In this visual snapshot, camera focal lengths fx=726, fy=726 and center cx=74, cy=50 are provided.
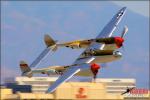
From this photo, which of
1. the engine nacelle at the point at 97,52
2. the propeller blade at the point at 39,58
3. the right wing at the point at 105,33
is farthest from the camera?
the propeller blade at the point at 39,58

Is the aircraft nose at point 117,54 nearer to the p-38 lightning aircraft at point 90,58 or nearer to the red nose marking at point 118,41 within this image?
the p-38 lightning aircraft at point 90,58

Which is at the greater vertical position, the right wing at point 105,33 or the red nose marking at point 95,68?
the right wing at point 105,33

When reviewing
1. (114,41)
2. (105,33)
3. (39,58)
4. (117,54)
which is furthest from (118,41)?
(39,58)

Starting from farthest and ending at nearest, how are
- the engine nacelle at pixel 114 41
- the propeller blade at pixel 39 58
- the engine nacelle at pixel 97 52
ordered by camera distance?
the engine nacelle at pixel 114 41
the propeller blade at pixel 39 58
the engine nacelle at pixel 97 52

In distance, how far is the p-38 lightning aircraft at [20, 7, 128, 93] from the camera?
146 m

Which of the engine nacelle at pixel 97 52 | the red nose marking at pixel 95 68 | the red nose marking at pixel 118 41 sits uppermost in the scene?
the red nose marking at pixel 118 41

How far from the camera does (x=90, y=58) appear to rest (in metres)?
153

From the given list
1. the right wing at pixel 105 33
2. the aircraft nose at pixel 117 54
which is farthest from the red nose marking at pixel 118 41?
the aircraft nose at pixel 117 54

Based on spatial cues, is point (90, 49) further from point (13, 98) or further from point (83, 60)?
point (13, 98)

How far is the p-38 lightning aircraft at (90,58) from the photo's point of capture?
480ft

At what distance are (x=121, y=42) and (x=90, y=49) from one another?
9098 mm

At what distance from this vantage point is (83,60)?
154125 mm

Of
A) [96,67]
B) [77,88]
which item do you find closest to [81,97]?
[77,88]

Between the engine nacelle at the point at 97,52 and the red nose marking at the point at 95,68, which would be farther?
the engine nacelle at the point at 97,52
